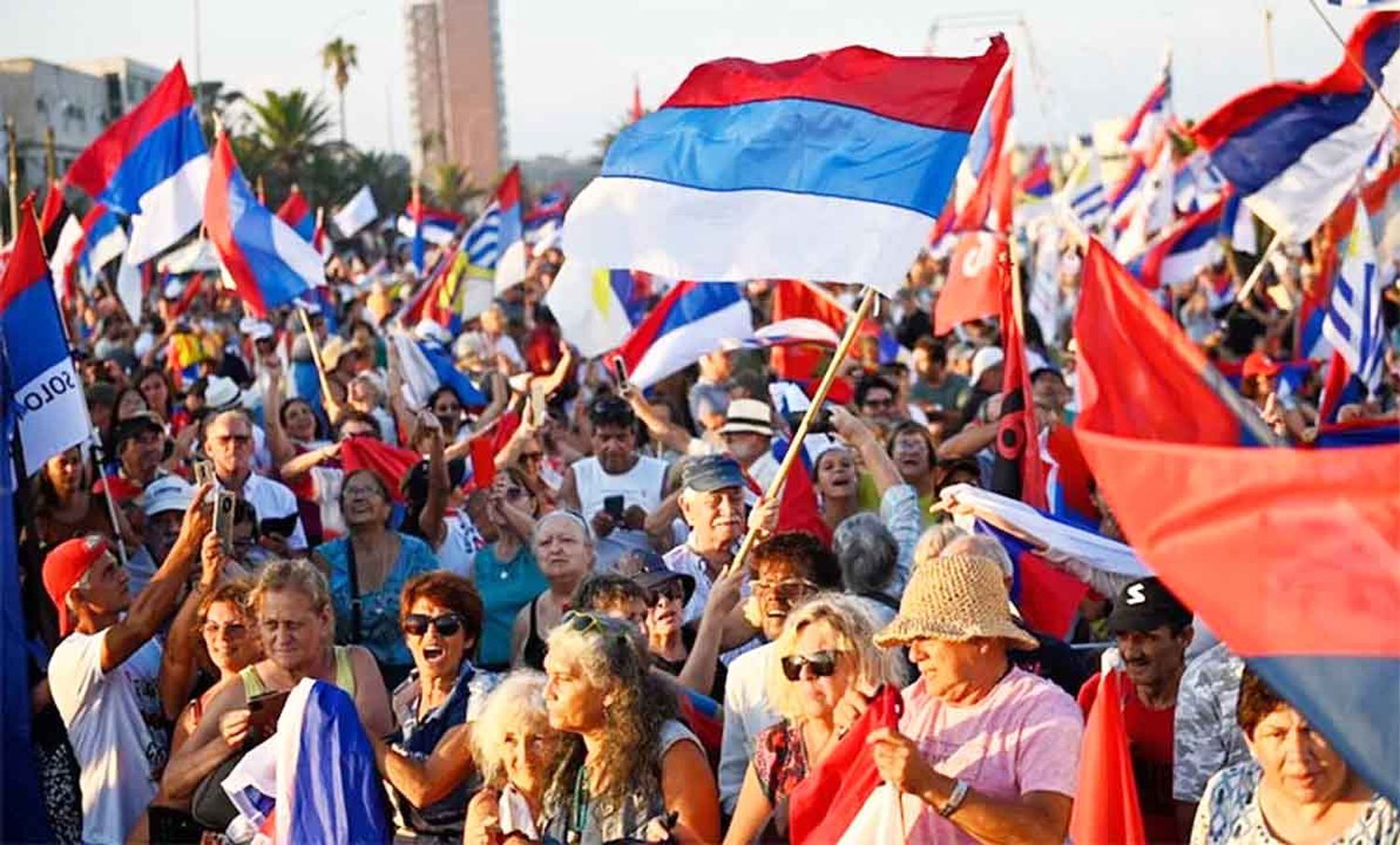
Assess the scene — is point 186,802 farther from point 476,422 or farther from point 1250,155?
point 1250,155

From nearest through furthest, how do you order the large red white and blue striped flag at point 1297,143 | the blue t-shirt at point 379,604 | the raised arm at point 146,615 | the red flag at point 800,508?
1. the raised arm at point 146,615
2. the blue t-shirt at point 379,604
3. the red flag at point 800,508
4. the large red white and blue striped flag at point 1297,143

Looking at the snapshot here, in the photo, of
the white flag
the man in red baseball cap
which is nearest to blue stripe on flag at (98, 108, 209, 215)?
the man in red baseball cap

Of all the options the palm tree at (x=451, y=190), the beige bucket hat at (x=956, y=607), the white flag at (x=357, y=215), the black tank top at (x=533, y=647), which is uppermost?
the beige bucket hat at (x=956, y=607)

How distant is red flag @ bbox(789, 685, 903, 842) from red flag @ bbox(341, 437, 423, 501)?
4.73m

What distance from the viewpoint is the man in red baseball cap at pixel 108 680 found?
6668 millimetres

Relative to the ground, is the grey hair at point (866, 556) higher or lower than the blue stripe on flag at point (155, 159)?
lower

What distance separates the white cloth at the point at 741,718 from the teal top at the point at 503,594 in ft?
6.68

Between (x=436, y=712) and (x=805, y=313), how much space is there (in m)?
9.32

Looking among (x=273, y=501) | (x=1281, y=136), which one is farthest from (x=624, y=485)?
(x=1281, y=136)

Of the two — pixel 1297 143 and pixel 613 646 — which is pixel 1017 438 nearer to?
pixel 613 646

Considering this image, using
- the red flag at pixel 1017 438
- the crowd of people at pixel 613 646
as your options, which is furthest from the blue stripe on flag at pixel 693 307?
the red flag at pixel 1017 438

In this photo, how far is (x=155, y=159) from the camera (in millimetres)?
13352

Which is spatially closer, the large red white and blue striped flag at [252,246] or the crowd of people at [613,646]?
the crowd of people at [613,646]

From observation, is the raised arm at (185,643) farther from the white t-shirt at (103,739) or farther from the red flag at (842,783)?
the red flag at (842,783)
